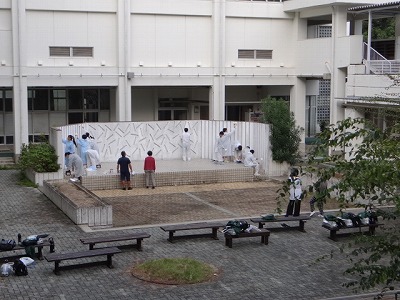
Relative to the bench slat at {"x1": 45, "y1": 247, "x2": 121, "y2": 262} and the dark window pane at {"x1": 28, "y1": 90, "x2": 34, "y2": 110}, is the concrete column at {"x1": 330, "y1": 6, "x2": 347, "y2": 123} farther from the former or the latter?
the bench slat at {"x1": 45, "y1": 247, "x2": 121, "y2": 262}

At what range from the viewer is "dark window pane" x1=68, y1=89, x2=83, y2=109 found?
34906mm

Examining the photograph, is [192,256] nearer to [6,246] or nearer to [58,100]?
[6,246]

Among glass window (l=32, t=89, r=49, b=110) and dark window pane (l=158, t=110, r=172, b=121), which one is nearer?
glass window (l=32, t=89, r=49, b=110)

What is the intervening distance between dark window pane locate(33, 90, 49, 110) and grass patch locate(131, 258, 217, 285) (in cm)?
2188

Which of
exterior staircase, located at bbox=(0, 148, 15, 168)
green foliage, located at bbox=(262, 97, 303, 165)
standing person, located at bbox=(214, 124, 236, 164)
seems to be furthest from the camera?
exterior staircase, located at bbox=(0, 148, 15, 168)

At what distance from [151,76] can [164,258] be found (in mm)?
18579

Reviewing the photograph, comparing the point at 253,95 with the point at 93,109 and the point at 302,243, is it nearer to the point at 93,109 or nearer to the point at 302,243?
the point at 93,109

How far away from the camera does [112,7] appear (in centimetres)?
3128

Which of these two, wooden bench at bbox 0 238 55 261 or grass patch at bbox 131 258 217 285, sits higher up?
wooden bench at bbox 0 238 55 261

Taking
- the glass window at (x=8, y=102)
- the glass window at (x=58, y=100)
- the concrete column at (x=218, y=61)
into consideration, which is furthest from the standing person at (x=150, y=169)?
the glass window at (x=8, y=102)

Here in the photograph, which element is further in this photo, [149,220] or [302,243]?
[149,220]

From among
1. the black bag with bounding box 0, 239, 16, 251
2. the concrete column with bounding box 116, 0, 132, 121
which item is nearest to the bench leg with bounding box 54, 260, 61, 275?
the black bag with bounding box 0, 239, 16, 251

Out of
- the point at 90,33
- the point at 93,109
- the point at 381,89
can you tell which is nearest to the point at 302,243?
the point at 381,89

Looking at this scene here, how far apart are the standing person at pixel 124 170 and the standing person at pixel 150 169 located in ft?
1.88
